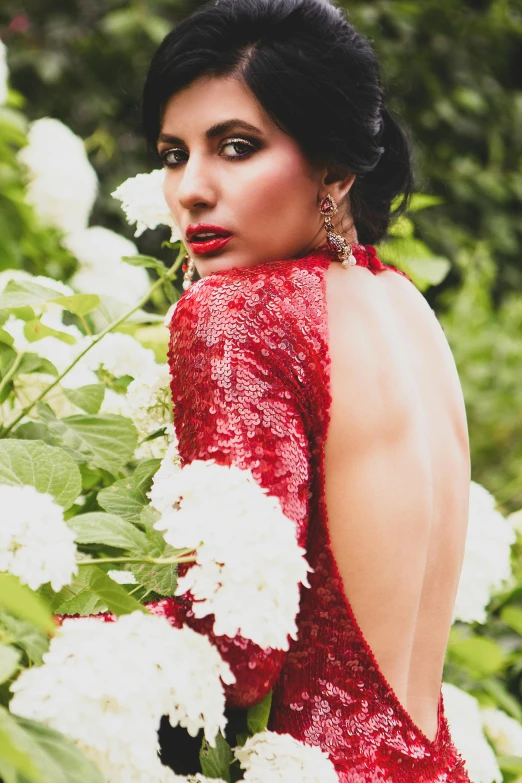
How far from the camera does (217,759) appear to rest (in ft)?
4.42

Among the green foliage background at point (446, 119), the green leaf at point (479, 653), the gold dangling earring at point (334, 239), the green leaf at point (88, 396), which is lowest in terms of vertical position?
the green leaf at point (479, 653)

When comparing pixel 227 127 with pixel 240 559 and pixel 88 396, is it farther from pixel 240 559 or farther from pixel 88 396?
pixel 240 559

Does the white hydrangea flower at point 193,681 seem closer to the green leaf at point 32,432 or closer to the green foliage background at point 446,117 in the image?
the green leaf at point 32,432

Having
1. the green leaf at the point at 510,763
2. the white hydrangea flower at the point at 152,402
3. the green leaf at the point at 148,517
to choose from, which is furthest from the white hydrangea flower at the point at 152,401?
the green leaf at the point at 510,763

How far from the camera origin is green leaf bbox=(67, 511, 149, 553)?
1.26 m

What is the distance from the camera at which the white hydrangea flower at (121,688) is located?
1069mm

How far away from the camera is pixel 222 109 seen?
4.92 feet

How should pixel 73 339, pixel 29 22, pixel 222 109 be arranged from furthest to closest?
pixel 29 22, pixel 73 339, pixel 222 109

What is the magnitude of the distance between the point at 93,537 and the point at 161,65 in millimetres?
756

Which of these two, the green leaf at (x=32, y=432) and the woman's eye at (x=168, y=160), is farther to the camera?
the green leaf at (x=32, y=432)

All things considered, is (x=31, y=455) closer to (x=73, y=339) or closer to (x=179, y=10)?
(x=73, y=339)

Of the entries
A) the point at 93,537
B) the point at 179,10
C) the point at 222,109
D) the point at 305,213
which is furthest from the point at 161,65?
the point at 179,10

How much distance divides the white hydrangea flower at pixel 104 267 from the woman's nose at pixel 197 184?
4.30ft

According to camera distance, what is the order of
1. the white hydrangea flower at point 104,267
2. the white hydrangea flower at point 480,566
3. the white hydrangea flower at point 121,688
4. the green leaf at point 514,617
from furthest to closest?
the white hydrangea flower at point 104,267
the green leaf at point 514,617
the white hydrangea flower at point 480,566
the white hydrangea flower at point 121,688
